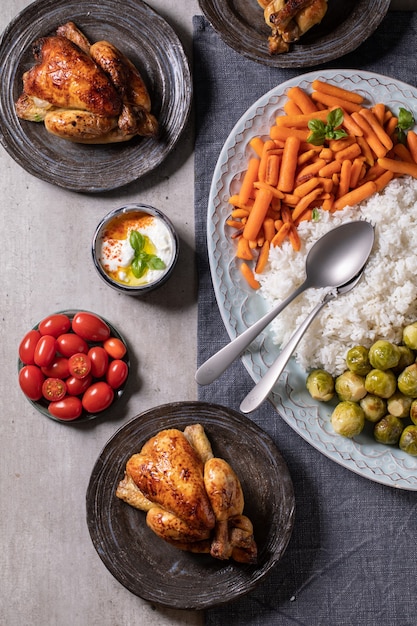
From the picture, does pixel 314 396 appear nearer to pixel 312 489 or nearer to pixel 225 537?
pixel 312 489

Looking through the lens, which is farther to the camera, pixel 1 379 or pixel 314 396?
pixel 1 379

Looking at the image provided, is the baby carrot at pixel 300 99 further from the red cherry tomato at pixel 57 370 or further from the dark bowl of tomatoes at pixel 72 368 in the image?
the red cherry tomato at pixel 57 370

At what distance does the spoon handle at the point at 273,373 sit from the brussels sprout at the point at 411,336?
0.44m

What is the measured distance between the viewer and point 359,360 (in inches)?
134

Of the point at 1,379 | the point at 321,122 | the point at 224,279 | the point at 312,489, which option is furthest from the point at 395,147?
the point at 1,379

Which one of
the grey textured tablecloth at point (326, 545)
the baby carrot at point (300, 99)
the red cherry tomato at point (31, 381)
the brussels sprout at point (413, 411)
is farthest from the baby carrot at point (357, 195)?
the red cherry tomato at point (31, 381)

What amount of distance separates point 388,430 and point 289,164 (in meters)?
1.39

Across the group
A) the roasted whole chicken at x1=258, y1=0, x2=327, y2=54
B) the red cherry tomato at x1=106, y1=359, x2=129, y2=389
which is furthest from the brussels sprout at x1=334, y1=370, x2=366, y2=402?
the roasted whole chicken at x1=258, y1=0, x2=327, y2=54

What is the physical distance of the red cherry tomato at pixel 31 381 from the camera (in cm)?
354

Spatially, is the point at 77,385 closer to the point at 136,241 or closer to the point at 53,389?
the point at 53,389

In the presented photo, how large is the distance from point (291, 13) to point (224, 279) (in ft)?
4.47

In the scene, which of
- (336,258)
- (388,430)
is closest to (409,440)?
(388,430)

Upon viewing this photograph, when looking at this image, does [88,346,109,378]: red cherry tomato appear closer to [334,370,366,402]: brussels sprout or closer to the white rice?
the white rice

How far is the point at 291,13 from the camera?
354cm
